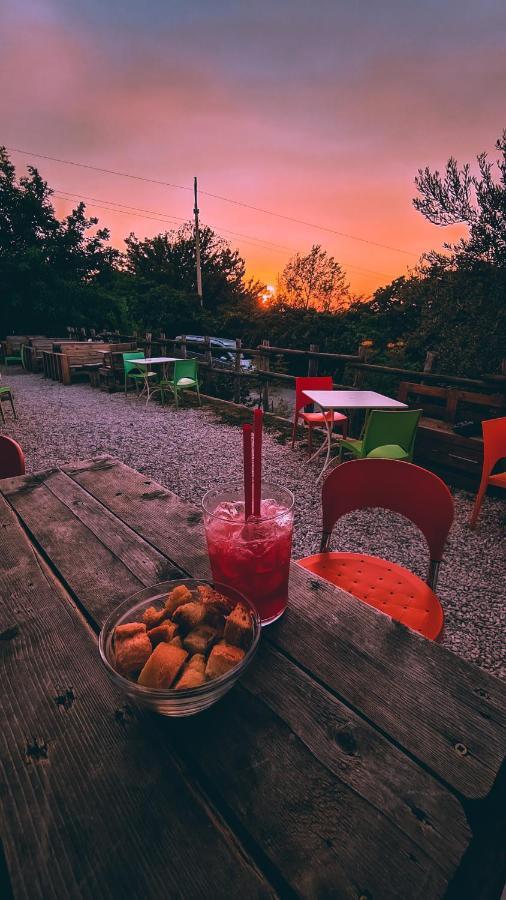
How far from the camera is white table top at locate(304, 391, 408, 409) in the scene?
12.4 feet

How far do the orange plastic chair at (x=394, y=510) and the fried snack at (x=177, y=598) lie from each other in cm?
85

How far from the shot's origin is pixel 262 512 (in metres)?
0.82

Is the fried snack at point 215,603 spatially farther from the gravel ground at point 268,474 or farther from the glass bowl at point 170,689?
the gravel ground at point 268,474

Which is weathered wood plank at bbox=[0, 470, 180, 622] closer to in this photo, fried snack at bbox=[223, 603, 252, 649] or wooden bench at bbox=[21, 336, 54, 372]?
fried snack at bbox=[223, 603, 252, 649]

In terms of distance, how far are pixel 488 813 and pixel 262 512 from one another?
0.54 m

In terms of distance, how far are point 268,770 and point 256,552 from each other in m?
0.33

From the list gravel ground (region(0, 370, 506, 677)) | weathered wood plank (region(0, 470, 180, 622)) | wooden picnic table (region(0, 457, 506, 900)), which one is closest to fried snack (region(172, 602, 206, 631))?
wooden picnic table (region(0, 457, 506, 900))

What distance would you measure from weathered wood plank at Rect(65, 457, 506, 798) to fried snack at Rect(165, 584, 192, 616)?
202mm

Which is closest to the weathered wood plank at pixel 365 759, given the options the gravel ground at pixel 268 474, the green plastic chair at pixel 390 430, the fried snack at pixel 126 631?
the fried snack at pixel 126 631

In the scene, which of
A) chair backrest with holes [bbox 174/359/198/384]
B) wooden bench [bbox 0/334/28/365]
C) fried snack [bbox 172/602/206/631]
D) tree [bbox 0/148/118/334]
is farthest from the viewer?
tree [bbox 0/148/118/334]

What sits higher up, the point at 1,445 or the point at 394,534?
the point at 1,445

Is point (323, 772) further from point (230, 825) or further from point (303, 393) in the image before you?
point (303, 393)

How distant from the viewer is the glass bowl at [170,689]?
0.51 meters

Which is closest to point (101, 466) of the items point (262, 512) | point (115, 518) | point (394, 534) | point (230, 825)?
point (115, 518)
